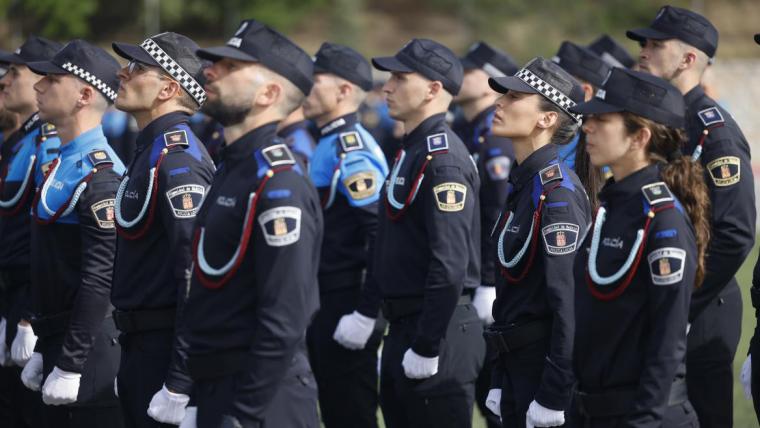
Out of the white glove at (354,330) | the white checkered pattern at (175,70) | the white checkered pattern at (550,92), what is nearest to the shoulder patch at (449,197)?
the white checkered pattern at (550,92)

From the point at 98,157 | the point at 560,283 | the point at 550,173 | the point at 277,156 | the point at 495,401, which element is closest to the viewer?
the point at 277,156

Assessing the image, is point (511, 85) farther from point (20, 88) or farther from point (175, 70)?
point (20, 88)

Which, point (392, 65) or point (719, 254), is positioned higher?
point (392, 65)

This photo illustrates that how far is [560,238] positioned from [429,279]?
83 centimetres

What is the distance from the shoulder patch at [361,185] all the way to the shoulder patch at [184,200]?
212 centimetres

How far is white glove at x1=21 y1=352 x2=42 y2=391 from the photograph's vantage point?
5953mm

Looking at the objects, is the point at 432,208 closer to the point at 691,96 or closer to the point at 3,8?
the point at 691,96

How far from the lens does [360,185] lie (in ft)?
23.4

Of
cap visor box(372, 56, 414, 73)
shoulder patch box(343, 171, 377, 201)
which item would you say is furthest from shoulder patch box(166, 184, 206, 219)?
shoulder patch box(343, 171, 377, 201)

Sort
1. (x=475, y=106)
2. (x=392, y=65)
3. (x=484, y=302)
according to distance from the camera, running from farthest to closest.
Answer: (x=475, y=106)
(x=484, y=302)
(x=392, y=65)

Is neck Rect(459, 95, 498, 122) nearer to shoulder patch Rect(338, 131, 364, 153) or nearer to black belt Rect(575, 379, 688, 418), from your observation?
shoulder patch Rect(338, 131, 364, 153)

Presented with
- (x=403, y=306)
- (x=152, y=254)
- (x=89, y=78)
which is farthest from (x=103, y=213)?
(x=403, y=306)

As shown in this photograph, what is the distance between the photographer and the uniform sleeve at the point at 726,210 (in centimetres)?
593

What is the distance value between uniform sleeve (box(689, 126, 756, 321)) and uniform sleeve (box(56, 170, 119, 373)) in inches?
116
